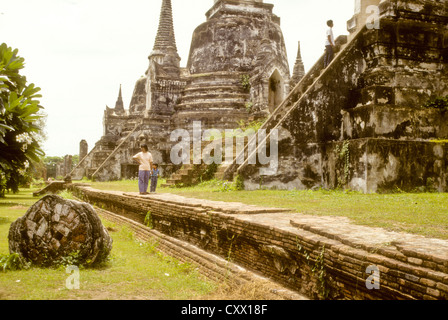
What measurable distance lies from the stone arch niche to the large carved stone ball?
524 inches

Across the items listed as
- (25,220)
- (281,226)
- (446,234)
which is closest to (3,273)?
(25,220)

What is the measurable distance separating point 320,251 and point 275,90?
1490cm

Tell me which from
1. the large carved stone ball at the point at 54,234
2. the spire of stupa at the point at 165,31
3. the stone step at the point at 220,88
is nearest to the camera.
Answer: the large carved stone ball at the point at 54,234

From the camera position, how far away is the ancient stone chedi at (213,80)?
1702 centimetres

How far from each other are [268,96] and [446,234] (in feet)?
45.7

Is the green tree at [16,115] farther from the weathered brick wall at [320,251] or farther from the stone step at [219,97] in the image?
the stone step at [219,97]

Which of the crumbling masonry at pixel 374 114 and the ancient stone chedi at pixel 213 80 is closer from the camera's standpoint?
the crumbling masonry at pixel 374 114

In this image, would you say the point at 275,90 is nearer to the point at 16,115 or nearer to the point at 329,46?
the point at 329,46

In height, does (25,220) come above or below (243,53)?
below

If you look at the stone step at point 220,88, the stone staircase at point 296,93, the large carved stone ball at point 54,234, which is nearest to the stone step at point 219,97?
the stone step at point 220,88

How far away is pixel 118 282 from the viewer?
4.01 metres

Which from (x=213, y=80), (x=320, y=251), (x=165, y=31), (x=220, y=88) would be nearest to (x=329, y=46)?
(x=320, y=251)
